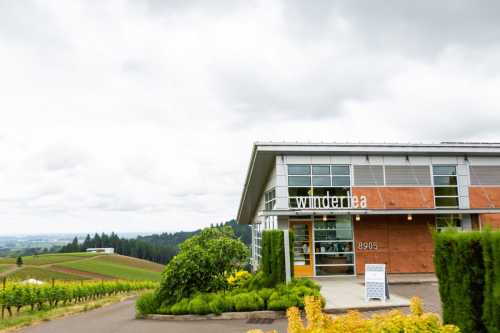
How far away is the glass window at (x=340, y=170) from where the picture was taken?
19500mm

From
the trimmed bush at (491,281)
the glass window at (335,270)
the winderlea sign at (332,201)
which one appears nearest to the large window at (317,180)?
the winderlea sign at (332,201)

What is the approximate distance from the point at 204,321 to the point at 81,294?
602 inches

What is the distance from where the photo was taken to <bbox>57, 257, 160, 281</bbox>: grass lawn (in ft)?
211

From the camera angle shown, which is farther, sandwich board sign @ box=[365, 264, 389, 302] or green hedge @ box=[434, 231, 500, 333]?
sandwich board sign @ box=[365, 264, 389, 302]

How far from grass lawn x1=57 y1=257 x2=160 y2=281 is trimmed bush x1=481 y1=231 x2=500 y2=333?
60.9 metres

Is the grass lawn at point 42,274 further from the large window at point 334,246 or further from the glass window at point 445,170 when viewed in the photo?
the glass window at point 445,170

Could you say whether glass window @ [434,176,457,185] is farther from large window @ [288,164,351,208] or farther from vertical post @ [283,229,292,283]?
vertical post @ [283,229,292,283]

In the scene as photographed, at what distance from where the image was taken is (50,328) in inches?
466

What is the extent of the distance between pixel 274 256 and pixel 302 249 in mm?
5631

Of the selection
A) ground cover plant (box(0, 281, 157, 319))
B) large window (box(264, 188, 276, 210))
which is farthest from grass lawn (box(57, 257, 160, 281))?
large window (box(264, 188, 276, 210))

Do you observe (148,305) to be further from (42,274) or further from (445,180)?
(42,274)

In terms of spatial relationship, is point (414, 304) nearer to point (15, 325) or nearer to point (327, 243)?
point (15, 325)

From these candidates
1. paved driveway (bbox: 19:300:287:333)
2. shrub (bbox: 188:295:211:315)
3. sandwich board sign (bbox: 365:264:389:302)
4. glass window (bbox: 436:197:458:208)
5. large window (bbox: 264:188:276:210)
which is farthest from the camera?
large window (bbox: 264:188:276:210)

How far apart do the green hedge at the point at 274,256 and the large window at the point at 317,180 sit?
17.2ft
